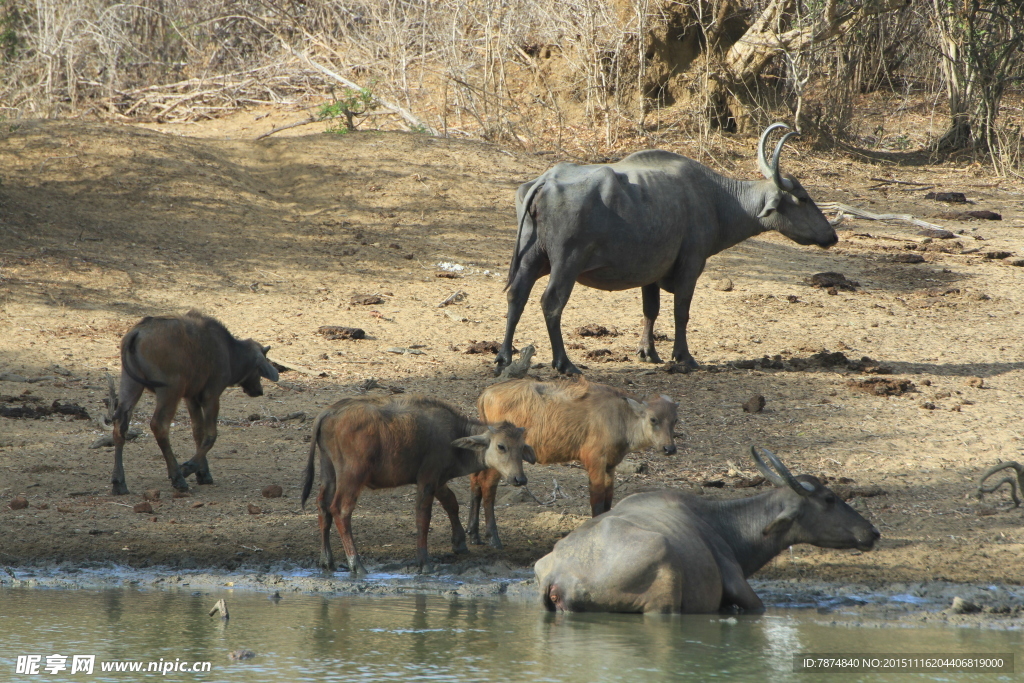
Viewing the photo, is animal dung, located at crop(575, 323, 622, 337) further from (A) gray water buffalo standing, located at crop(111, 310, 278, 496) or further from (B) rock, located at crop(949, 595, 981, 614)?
(B) rock, located at crop(949, 595, 981, 614)

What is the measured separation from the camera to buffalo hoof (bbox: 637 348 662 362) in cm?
1184

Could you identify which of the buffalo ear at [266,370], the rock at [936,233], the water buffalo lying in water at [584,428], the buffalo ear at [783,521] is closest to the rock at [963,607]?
the buffalo ear at [783,521]

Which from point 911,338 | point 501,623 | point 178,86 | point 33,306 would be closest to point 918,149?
point 911,338

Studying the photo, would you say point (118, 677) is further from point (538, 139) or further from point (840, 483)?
point (538, 139)

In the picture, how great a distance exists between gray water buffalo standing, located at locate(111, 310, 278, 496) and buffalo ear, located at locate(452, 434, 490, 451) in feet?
7.48

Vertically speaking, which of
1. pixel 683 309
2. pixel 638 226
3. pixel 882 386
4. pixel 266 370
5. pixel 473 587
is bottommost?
pixel 473 587

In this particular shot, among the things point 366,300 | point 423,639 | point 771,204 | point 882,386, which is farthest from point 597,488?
point 366,300

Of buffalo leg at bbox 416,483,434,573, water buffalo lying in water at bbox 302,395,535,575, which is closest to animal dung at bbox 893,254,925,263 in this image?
water buffalo lying in water at bbox 302,395,535,575

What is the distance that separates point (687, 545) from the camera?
20.5ft

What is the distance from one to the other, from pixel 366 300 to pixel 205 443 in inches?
211

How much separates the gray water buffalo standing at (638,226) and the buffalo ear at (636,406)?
3.06 m

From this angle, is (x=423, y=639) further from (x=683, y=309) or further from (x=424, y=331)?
(x=424, y=331)

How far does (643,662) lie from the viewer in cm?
558

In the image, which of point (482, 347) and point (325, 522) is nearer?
point (325, 522)
